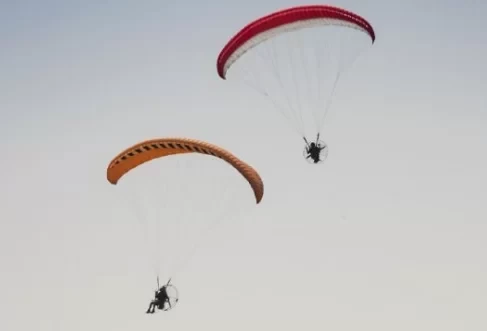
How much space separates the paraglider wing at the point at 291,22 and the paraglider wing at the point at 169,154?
164 inches

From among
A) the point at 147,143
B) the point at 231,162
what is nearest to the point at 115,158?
the point at 147,143

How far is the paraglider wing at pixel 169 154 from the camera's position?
2103 cm

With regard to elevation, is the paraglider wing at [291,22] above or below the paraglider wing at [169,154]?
above

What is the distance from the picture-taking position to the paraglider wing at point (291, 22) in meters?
20.9

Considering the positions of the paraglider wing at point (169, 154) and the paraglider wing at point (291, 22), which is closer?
the paraglider wing at point (291, 22)

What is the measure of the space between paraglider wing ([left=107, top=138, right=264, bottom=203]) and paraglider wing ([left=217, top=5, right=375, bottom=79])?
4167mm

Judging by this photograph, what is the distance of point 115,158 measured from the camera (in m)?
22.8

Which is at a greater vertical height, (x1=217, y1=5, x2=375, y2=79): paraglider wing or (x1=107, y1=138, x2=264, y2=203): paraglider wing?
(x1=217, y1=5, x2=375, y2=79): paraglider wing

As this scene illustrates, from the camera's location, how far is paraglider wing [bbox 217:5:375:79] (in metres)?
20.9

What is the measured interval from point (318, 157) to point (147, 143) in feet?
23.7

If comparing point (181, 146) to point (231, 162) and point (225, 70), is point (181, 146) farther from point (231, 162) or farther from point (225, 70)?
point (225, 70)

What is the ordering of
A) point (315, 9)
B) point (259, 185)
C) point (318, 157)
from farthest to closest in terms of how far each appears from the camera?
point (318, 157)
point (259, 185)
point (315, 9)

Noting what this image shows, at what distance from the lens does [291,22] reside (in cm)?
2120

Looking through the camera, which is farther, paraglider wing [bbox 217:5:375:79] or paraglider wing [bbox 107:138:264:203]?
paraglider wing [bbox 107:138:264:203]
